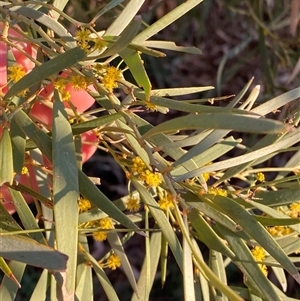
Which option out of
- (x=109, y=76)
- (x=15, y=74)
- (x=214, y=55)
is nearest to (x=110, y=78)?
(x=109, y=76)

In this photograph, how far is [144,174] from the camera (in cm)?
50

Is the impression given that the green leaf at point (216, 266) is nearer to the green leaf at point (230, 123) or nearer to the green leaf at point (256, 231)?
the green leaf at point (256, 231)

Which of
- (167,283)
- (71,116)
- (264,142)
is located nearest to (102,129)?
(71,116)

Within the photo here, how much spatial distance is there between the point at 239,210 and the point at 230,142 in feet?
0.37

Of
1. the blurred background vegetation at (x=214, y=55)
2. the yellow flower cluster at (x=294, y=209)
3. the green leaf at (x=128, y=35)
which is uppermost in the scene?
the blurred background vegetation at (x=214, y=55)

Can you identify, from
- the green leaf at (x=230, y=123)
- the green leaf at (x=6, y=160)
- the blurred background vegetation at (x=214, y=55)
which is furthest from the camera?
the blurred background vegetation at (x=214, y=55)

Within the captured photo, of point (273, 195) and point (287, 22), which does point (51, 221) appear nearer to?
point (273, 195)

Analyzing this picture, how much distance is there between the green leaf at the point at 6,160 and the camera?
0.44m

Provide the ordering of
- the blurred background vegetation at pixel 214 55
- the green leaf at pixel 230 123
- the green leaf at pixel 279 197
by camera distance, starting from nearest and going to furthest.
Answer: the green leaf at pixel 230 123, the green leaf at pixel 279 197, the blurred background vegetation at pixel 214 55

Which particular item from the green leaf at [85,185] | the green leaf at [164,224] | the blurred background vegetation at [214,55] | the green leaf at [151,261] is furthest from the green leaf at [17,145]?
the blurred background vegetation at [214,55]

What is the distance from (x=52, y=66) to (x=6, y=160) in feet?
0.31

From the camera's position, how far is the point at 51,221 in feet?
1.91

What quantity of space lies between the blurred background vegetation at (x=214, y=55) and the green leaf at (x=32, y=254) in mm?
685

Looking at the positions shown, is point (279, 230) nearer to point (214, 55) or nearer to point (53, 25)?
point (53, 25)
